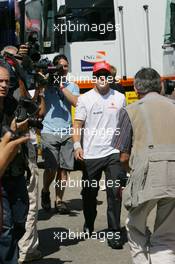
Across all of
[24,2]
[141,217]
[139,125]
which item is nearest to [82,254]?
[141,217]

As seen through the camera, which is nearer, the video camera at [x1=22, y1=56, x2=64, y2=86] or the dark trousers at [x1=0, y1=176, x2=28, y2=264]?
the dark trousers at [x1=0, y1=176, x2=28, y2=264]

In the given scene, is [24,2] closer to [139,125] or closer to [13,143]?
[139,125]

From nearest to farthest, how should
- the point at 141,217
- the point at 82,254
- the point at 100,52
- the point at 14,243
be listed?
the point at 14,243 < the point at 141,217 < the point at 82,254 < the point at 100,52

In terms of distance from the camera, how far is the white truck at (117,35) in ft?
43.0

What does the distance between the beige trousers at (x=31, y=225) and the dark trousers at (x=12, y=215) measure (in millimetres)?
1119

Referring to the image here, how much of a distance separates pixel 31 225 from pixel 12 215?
1267mm

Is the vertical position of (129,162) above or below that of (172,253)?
above

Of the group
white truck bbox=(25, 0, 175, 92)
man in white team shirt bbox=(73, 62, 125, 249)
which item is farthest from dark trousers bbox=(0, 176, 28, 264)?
white truck bbox=(25, 0, 175, 92)

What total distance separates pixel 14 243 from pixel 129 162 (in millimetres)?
1105

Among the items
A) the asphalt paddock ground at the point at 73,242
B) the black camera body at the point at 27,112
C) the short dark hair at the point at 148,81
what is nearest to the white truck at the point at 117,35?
the asphalt paddock ground at the point at 73,242

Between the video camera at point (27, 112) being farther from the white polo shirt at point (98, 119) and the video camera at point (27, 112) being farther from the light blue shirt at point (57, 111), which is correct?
the light blue shirt at point (57, 111)

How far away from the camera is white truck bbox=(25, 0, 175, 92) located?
13.1m

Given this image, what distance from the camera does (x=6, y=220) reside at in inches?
187

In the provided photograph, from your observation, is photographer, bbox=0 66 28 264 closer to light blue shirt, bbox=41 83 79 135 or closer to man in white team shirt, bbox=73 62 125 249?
man in white team shirt, bbox=73 62 125 249
